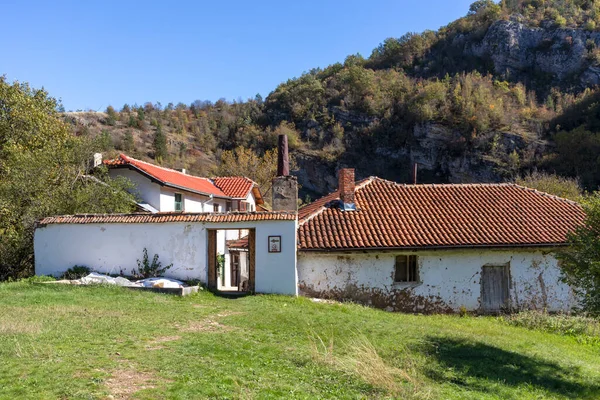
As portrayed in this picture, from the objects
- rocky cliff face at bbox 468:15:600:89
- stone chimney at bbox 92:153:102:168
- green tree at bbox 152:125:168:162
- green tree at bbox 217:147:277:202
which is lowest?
stone chimney at bbox 92:153:102:168

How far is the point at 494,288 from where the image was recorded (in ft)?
56.1

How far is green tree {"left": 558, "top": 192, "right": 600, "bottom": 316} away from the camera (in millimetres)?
10008

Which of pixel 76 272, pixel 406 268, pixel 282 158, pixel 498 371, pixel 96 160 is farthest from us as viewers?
pixel 96 160

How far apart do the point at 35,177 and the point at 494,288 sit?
1822 cm

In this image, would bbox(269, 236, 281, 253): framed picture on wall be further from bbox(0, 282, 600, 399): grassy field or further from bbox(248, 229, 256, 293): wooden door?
bbox(0, 282, 600, 399): grassy field

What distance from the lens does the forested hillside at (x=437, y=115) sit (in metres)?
47.9

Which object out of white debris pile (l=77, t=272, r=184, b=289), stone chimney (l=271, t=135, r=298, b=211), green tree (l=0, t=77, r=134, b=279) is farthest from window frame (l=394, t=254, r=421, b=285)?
green tree (l=0, t=77, r=134, b=279)

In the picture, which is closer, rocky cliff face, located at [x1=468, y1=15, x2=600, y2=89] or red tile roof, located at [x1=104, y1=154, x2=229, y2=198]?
red tile roof, located at [x1=104, y1=154, x2=229, y2=198]

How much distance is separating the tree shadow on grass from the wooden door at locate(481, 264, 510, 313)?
623 centimetres

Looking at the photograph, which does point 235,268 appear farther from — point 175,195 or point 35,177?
point 35,177

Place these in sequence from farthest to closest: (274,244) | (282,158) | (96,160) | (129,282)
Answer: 1. (96,160)
2. (282,158)
3. (274,244)
4. (129,282)

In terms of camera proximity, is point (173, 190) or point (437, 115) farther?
point (437, 115)

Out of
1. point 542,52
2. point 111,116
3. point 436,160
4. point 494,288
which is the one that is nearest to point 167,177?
point 494,288

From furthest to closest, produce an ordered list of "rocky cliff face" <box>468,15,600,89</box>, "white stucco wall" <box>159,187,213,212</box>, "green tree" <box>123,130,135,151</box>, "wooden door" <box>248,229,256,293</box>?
"rocky cliff face" <box>468,15,600,89</box>, "green tree" <box>123,130,135,151</box>, "white stucco wall" <box>159,187,213,212</box>, "wooden door" <box>248,229,256,293</box>
